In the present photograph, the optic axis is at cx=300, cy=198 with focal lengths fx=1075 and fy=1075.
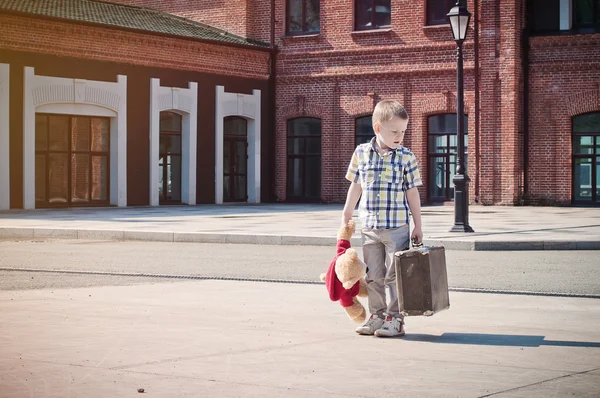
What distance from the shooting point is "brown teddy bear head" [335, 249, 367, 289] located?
7.38 m

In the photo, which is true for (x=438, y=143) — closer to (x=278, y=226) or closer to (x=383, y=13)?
(x=383, y=13)

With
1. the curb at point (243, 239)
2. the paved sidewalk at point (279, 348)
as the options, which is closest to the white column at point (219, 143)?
the curb at point (243, 239)

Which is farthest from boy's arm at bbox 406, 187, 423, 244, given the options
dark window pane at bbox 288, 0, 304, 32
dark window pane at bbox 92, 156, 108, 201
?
dark window pane at bbox 288, 0, 304, 32

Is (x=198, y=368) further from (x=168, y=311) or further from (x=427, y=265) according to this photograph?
(x=168, y=311)

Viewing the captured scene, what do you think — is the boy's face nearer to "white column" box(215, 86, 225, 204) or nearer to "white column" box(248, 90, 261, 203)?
"white column" box(215, 86, 225, 204)

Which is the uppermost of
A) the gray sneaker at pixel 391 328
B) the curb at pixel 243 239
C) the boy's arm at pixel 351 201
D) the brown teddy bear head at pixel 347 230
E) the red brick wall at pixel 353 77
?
the red brick wall at pixel 353 77

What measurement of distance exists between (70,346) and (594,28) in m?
25.3

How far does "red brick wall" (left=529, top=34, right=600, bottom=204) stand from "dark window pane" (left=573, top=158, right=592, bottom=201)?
0.79 ft

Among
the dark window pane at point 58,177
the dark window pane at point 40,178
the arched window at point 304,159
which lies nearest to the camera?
the dark window pane at point 40,178

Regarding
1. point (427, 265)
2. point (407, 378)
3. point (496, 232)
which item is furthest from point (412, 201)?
point (496, 232)

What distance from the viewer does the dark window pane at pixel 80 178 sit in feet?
97.2

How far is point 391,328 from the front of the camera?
764 centimetres

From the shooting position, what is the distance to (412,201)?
7.80m

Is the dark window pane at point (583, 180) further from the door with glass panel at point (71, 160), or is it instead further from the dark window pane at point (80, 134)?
the dark window pane at point (80, 134)
